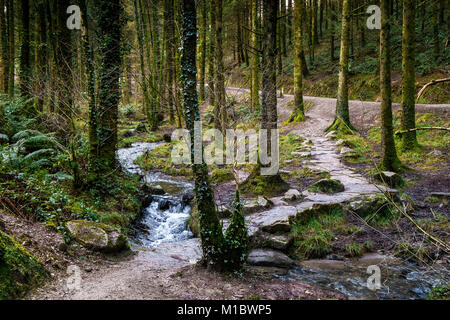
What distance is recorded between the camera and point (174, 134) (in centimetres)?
1784

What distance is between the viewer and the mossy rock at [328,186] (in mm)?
8000

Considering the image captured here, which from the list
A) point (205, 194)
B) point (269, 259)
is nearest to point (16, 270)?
point (205, 194)

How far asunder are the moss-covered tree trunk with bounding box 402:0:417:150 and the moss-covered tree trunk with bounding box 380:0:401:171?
6.19ft

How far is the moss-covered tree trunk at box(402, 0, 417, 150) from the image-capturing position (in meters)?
9.51

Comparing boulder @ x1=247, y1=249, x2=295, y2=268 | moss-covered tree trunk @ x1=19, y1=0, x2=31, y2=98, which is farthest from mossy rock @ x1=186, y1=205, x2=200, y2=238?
moss-covered tree trunk @ x1=19, y1=0, x2=31, y2=98

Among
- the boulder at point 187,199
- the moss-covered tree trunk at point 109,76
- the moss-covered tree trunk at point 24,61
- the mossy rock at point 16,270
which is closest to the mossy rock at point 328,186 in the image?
the boulder at point 187,199

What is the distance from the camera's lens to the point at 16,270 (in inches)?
125

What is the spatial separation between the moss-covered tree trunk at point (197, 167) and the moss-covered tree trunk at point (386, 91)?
22.5 feet

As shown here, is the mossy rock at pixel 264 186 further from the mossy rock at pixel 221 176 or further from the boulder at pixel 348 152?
the boulder at pixel 348 152

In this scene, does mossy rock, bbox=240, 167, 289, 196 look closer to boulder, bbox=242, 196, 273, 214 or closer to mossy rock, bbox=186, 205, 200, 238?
boulder, bbox=242, 196, 273, 214

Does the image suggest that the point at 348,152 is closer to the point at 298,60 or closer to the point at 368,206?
Result: the point at 368,206
